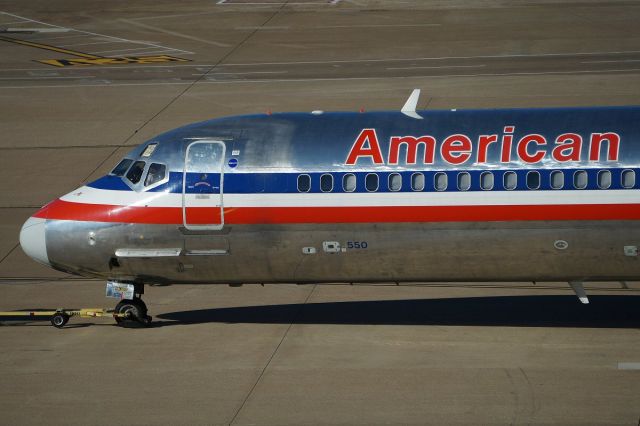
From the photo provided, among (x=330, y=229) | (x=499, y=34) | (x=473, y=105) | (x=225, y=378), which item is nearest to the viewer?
(x=225, y=378)

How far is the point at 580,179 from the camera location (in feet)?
61.3

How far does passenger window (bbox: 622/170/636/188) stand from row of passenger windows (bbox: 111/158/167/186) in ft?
28.3

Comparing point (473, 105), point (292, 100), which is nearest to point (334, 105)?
point (292, 100)

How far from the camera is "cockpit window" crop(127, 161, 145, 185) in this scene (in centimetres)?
2028

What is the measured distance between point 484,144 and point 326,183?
303 centimetres

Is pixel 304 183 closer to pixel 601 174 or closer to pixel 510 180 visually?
pixel 510 180

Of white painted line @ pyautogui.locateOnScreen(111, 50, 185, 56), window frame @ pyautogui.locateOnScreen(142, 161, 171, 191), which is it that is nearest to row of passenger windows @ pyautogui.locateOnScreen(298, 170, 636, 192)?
window frame @ pyautogui.locateOnScreen(142, 161, 171, 191)

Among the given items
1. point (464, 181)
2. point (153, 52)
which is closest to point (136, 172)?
point (464, 181)

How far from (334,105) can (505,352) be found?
65.6 feet

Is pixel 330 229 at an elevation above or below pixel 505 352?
above

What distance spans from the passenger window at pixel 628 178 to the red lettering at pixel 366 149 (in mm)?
4389

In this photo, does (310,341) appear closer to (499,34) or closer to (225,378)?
(225,378)

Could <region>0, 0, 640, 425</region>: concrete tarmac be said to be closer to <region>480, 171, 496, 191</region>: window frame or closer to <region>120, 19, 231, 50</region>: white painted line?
<region>480, 171, 496, 191</region>: window frame

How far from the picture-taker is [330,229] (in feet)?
63.6
